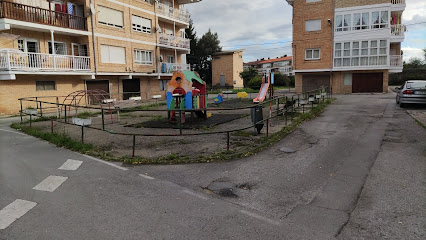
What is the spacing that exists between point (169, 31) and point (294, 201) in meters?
33.3

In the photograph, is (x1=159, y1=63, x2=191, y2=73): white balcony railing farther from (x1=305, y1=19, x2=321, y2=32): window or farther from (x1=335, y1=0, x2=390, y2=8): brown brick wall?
(x1=335, y1=0, x2=390, y2=8): brown brick wall

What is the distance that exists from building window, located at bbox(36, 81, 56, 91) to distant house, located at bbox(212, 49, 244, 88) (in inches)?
1292

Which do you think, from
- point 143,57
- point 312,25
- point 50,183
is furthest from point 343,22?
point 50,183

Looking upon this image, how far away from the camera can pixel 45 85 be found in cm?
2150

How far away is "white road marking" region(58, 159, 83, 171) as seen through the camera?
6.74 m

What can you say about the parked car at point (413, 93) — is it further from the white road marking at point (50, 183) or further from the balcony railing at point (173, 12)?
the balcony railing at point (173, 12)

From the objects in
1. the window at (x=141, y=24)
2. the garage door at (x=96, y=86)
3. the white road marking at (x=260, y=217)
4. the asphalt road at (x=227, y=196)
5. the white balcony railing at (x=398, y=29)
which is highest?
the window at (x=141, y=24)

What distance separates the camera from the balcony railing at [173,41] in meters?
33.1

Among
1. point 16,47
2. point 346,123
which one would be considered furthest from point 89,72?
point 346,123

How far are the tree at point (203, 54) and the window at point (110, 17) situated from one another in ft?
101

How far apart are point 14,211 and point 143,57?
2754cm

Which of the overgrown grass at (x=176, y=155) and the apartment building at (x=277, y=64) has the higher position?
the apartment building at (x=277, y=64)

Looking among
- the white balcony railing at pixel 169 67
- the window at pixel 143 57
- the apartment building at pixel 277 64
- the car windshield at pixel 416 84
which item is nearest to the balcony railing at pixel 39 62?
the window at pixel 143 57

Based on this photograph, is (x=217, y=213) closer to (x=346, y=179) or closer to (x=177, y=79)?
(x=346, y=179)
